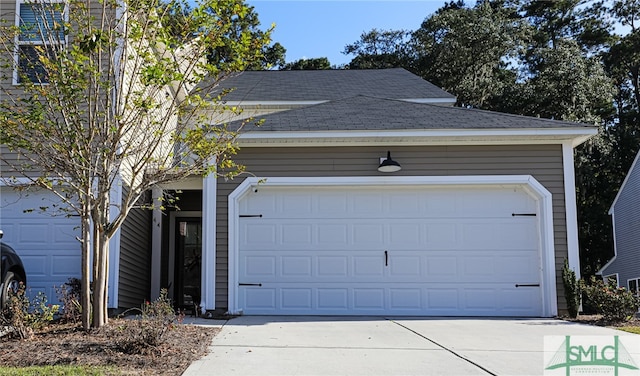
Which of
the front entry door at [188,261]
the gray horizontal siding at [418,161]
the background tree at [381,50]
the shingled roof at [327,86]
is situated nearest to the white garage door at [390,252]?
the gray horizontal siding at [418,161]

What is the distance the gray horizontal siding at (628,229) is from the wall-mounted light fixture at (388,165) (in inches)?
553

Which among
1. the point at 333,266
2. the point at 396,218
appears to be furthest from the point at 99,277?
the point at 396,218

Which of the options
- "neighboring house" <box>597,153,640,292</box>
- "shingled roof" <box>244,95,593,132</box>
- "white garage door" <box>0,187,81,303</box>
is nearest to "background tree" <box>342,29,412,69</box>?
"neighboring house" <box>597,153,640,292</box>

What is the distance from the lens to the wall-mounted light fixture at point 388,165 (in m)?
9.55

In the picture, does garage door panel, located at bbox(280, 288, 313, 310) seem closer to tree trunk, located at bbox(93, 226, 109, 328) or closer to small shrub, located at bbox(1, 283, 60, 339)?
tree trunk, located at bbox(93, 226, 109, 328)

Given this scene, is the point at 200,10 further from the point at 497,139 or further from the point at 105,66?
the point at 497,139

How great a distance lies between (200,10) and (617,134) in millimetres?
26519

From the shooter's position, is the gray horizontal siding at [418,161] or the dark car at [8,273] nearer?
the dark car at [8,273]

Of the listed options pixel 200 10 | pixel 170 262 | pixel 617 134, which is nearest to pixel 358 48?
pixel 617 134

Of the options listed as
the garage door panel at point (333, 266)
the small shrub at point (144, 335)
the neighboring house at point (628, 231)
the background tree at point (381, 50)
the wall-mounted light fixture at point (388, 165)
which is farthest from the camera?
the background tree at point (381, 50)

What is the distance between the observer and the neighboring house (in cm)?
2065

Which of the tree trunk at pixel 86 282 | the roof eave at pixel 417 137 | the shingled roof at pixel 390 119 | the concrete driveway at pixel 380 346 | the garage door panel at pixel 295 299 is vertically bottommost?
the concrete driveway at pixel 380 346

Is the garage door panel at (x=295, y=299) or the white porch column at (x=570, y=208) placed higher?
the white porch column at (x=570, y=208)

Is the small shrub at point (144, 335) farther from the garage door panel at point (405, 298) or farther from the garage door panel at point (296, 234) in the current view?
the garage door panel at point (405, 298)
